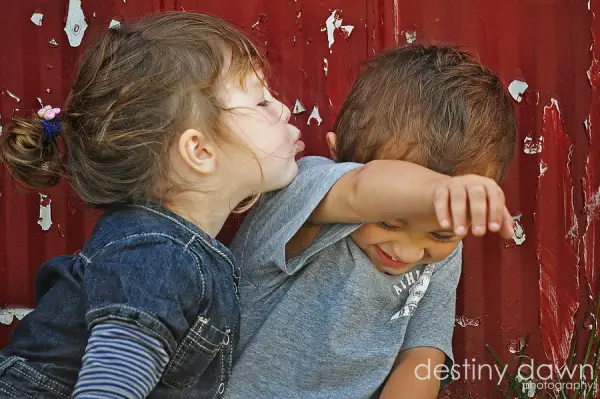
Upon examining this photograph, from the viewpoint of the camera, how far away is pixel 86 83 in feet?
7.24

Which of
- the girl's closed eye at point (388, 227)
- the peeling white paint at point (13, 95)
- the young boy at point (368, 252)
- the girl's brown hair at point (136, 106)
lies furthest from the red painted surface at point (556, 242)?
the peeling white paint at point (13, 95)

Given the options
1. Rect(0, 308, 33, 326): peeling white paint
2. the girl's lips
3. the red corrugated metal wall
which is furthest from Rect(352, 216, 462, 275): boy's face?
Rect(0, 308, 33, 326): peeling white paint

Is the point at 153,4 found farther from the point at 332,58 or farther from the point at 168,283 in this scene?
the point at 168,283

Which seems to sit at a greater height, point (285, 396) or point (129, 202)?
point (129, 202)

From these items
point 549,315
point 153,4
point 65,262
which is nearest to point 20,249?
point 65,262

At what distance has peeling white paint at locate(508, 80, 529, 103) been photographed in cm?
279

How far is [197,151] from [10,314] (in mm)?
1121

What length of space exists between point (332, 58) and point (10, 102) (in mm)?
1047

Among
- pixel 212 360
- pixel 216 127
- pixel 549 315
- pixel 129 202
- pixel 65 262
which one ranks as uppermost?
pixel 216 127

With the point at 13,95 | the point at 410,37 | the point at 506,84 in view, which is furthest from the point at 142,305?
the point at 506,84

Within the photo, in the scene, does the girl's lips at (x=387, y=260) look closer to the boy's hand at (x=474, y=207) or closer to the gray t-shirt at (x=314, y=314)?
the gray t-shirt at (x=314, y=314)

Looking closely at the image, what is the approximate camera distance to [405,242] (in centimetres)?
227

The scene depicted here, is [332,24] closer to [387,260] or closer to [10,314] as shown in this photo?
[387,260]

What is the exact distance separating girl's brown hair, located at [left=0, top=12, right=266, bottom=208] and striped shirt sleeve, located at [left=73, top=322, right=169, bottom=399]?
43cm
